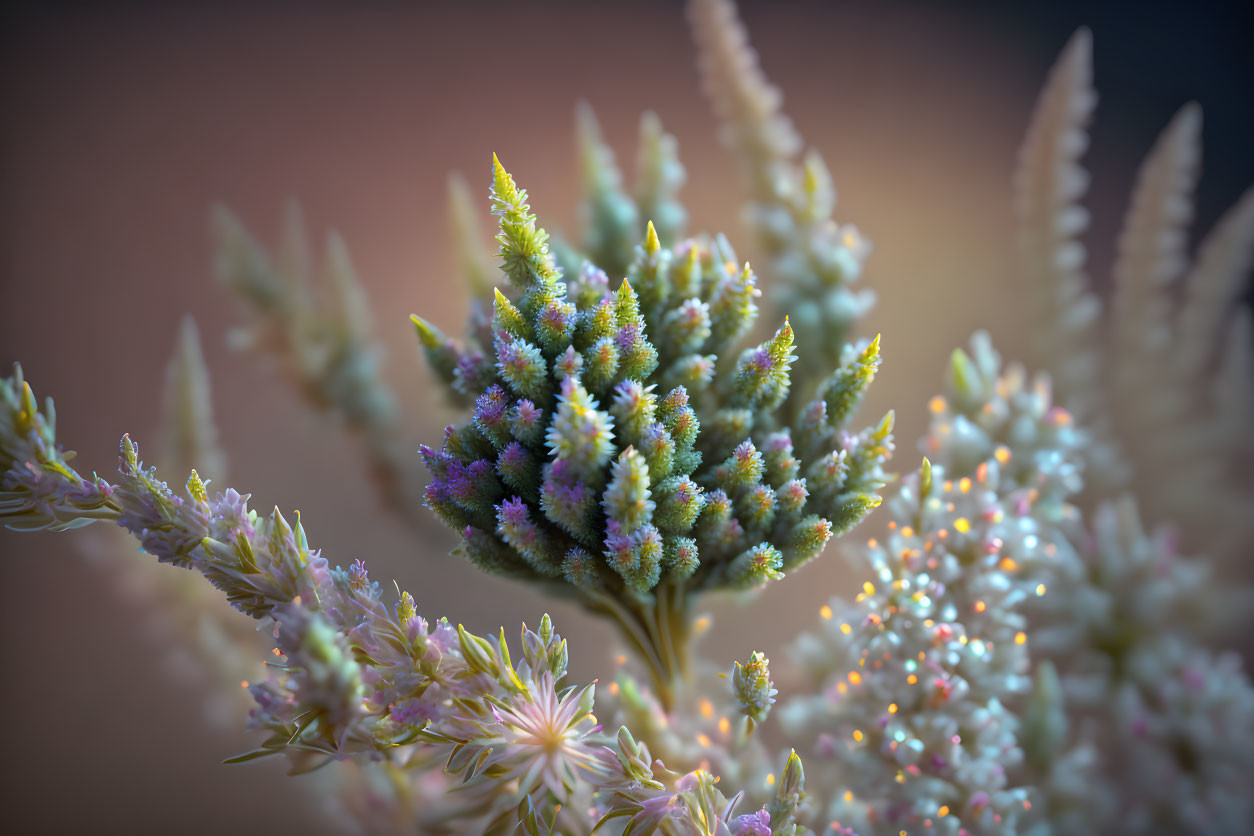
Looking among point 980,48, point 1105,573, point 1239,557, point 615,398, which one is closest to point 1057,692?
point 1105,573

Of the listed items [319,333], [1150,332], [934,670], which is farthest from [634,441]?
[1150,332]

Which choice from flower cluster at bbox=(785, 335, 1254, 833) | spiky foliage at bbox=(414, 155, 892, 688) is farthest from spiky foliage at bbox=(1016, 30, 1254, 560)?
spiky foliage at bbox=(414, 155, 892, 688)

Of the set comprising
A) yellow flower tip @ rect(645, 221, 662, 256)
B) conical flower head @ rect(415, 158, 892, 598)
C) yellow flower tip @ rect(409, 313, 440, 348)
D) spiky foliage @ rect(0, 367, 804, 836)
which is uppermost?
yellow flower tip @ rect(645, 221, 662, 256)

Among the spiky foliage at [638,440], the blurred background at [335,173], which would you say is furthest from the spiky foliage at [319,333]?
the spiky foliage at [638,440]

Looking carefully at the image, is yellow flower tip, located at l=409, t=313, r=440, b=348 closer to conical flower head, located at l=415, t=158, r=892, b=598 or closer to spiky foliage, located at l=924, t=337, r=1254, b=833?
conical flower head, located at l=415, t=158, r=892, b=598

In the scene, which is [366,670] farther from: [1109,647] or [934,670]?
[1109,647]

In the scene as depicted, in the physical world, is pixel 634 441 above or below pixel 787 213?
below
